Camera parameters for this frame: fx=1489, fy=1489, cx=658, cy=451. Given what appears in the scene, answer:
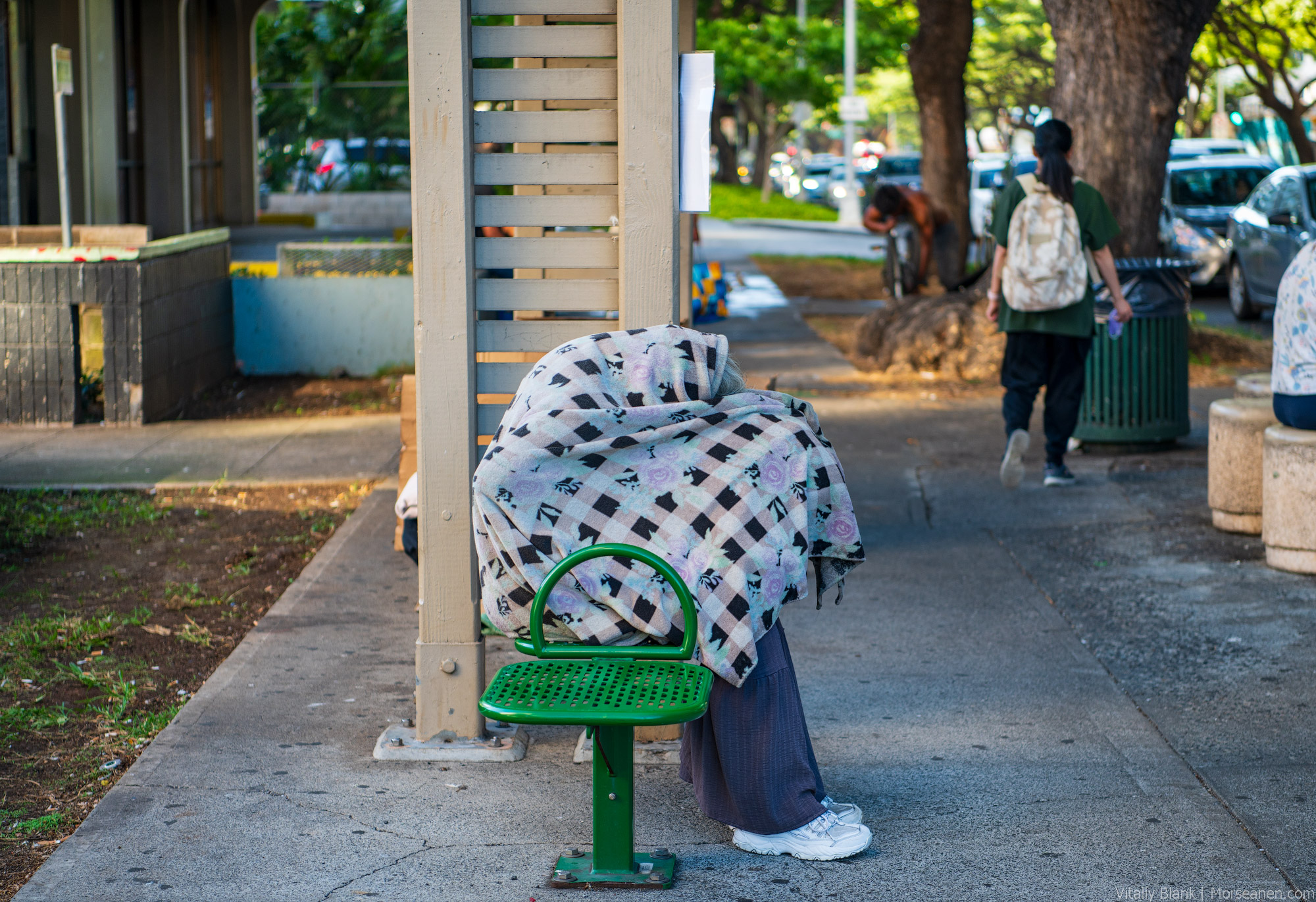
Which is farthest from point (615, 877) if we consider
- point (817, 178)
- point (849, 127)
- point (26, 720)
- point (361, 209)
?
point (817, 178)

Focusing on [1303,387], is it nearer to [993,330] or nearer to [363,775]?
[363,775]

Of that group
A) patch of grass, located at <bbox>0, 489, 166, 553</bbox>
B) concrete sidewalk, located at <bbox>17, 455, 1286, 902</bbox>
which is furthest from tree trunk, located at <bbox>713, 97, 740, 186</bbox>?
concrete sidewalk, located at <bbox>17, 455, 1286, 902</bbox>

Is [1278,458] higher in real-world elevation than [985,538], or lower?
higher

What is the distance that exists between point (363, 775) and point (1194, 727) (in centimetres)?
251

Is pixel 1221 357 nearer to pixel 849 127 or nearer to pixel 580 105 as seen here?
pixel 580 105

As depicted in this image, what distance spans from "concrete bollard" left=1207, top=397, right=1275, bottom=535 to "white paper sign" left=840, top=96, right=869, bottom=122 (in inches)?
1126

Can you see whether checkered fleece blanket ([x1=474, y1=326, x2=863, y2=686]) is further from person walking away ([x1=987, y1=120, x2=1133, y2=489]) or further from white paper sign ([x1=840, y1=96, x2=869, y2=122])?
white paper sign ([x1=840, y1=96, x2=869, y2=122])

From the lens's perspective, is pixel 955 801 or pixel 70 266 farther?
pixel 70 266

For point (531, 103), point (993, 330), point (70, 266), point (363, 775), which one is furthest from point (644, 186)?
point (993, 330)

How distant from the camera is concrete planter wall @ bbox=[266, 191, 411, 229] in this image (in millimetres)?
19231

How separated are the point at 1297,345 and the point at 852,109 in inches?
1171

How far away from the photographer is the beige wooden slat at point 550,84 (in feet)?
13.8

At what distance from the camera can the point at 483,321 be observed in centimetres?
431

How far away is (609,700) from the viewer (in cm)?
328
